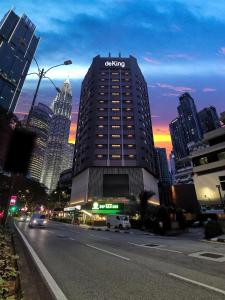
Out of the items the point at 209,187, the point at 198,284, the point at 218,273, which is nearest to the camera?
the point at 198,284

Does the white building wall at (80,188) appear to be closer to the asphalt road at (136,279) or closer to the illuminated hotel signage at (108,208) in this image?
the illuminated hotel signage at (108,208)

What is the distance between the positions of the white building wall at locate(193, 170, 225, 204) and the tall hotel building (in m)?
18.3

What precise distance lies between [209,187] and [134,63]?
70.0 m

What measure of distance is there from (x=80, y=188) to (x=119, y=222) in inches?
1613

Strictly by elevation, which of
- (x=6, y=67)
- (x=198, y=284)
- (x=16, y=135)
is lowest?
(x=198, y=284)

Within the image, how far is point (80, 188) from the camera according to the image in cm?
7531

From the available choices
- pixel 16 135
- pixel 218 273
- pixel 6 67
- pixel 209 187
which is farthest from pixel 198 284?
pixel 6 67

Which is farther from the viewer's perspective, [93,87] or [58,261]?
[93,87]

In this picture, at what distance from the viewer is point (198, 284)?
16.8 feet

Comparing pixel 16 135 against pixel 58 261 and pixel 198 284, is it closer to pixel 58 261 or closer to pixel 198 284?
pixel 58 261

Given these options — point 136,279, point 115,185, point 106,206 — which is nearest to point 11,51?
point 115,185

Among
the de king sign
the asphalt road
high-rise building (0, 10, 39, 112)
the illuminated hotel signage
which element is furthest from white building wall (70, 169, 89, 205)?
the asphalt road

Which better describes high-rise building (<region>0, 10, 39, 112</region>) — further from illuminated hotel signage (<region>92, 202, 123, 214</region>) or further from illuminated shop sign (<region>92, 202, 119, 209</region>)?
illuminated hotel signage (<region>92, 202, 123, 214</region>)

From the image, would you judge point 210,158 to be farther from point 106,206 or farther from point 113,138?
point 113,138
